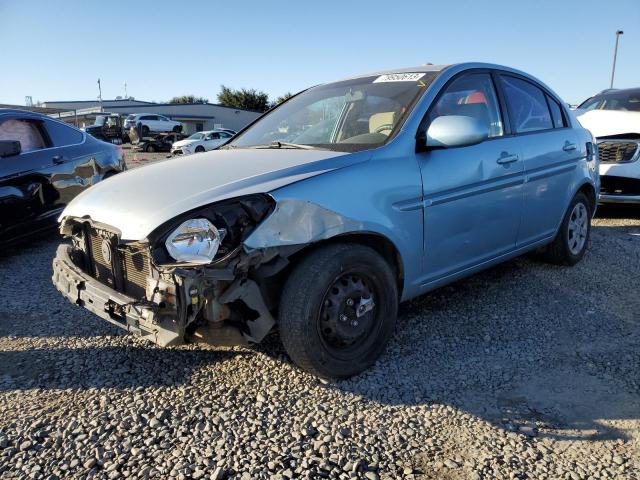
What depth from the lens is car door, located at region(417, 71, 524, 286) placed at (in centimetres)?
306

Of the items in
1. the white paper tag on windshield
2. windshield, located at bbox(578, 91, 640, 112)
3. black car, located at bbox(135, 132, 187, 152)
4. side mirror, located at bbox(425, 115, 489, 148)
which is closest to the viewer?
side mirror, located at bbox(425, 115, 489, 148)

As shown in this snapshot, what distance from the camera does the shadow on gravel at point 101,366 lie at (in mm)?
2738

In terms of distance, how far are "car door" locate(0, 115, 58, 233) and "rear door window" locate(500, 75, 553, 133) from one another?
458 centimetres

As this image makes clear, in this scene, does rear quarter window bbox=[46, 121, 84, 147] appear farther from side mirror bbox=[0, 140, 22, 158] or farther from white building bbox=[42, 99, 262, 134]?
white building bbox=[42, 99, 262, 134]

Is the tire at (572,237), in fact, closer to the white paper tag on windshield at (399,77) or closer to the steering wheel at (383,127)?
the white paper tag on windshield at (399,77)

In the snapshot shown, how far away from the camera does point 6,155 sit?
489 cm

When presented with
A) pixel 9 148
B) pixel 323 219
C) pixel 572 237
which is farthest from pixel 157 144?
pixel 323 219

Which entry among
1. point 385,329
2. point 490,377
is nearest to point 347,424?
point 385,329

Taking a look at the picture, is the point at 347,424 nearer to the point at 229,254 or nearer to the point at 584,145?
the point at 229,254

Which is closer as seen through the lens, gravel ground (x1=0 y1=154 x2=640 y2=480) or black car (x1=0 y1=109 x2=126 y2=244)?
gravel ground (x1=0 y1=154 x2=640 y2=480)

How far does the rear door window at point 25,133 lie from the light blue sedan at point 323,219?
9.22 ft

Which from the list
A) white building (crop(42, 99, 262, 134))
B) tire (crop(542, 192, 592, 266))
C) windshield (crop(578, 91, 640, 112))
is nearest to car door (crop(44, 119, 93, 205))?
tire (crop(542, 192, 592, 266))

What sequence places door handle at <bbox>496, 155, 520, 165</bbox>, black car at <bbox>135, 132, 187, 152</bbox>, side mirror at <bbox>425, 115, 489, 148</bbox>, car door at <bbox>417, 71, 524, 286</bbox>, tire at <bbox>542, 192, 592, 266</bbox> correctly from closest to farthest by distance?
side mirror at <bbox>425, 115, 489, 148</bbox>, car door at <bbox>417, 71, 524, 286</bbox>, door handle at <bbox>496, 155, 520, 165</bbox>, tire at <bbox>542, 192, 592, 266</bbox>, black car at <bbox>135, 132, 187, 152</bbox>

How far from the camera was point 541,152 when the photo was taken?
3.98 meters
